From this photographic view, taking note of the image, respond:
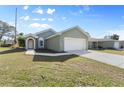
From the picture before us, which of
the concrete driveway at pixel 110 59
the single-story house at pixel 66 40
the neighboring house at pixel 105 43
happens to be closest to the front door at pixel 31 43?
the single-story house at pixel 66 40

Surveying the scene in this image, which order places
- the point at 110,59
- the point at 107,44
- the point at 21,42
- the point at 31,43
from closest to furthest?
1. the point at 110,59
2. the point at 31,43
3. the point at 21,42
4. the point at 107,44

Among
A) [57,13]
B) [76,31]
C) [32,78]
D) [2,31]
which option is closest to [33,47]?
[76,31]

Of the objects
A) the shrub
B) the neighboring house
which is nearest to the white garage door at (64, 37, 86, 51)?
the shrub

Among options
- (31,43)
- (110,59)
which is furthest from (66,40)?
(31,43)

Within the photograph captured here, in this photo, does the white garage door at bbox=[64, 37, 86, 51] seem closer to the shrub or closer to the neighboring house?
the shrub

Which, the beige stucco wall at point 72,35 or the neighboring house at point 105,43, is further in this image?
the neighboring house at point 105,43

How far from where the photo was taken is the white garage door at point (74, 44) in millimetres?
15857

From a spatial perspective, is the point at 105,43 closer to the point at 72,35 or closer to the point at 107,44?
the point at 107,44

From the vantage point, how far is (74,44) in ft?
53.9

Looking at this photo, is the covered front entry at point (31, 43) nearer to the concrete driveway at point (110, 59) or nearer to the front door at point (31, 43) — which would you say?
the front door at point (31, 43)

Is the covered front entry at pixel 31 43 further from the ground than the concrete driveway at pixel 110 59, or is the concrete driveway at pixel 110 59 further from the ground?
the covered front entry at pixel 31 43

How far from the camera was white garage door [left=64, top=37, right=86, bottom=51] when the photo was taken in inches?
624

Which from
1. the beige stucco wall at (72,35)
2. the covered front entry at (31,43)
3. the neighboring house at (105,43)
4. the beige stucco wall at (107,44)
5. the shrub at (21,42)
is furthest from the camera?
the beige stucco wall at (107,44)
